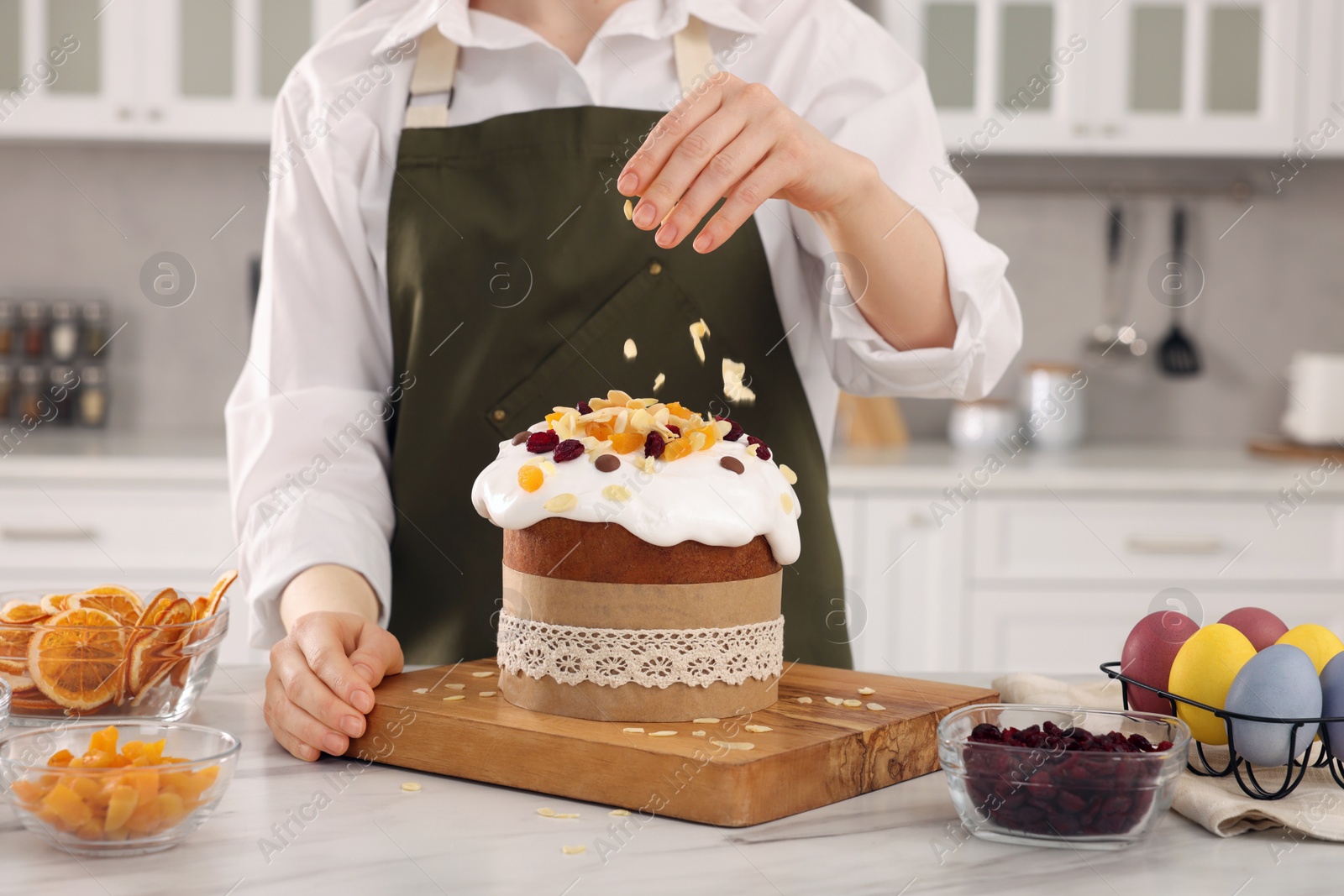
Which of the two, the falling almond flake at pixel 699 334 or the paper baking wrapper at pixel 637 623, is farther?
the falling almond flake at pixel 699 334

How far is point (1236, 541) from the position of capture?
2.34 m

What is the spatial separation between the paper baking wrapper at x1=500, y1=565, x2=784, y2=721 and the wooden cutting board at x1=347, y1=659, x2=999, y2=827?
0.01 m

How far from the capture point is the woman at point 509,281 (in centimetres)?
118

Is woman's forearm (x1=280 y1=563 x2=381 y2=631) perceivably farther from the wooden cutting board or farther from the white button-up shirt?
the wooden cutting board

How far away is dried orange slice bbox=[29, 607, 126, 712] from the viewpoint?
0.84 metres

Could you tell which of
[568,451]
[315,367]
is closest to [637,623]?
[568,451]

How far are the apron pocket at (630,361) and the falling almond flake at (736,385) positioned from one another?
0.04 ft

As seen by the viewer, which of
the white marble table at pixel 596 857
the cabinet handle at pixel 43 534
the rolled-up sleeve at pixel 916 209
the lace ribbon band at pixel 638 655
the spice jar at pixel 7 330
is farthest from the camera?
the spice jar at pixel 7 330

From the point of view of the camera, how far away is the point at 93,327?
2822 millimetres

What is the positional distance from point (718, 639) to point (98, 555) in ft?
5.89

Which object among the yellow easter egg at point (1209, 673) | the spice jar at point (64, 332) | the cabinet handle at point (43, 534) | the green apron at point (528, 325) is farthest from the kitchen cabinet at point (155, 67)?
the yellow easter egg at point (1209, 673)

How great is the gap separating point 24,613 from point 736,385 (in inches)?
24.5

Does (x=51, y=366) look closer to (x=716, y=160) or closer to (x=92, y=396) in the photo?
(x=92, y=396)

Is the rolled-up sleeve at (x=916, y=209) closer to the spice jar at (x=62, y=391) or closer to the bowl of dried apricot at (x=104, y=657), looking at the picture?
the bowl of dried apricot at (x=104, y=657)
